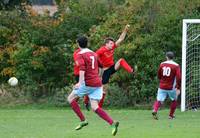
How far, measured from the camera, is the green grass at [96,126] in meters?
14.6

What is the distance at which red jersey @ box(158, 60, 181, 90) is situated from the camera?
19.8 m

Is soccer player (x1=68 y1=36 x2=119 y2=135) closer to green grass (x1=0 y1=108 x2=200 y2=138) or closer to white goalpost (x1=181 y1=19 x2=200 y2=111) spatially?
green grass (x1=0 y1=108 x2=200 y2=138)

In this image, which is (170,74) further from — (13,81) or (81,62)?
(13,81)

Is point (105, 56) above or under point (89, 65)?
under

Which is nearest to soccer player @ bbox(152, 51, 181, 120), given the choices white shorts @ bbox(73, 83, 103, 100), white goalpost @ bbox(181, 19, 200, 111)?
white shorts @ bbox(73, 83, 103, 100)

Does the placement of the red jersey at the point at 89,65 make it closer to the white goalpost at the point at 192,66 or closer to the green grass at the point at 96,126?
the green grass at the point at 96,126

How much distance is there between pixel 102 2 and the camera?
96.7 feet

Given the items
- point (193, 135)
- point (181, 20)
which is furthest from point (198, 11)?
point (193, 135)

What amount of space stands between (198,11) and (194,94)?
13.4ft

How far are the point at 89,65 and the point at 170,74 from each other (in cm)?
522

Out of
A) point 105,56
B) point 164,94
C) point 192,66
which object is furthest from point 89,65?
point 192,66

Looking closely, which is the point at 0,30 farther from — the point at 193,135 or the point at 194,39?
the point at 193,135

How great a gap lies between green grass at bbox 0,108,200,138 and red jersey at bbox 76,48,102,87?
1.01m

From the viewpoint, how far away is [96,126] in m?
17.0
